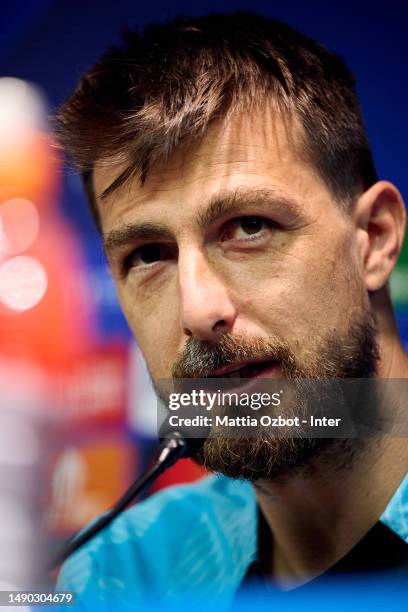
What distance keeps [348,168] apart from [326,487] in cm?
43

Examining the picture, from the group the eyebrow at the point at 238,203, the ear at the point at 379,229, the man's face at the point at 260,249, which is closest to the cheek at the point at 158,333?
the man's face at the point at 260,249

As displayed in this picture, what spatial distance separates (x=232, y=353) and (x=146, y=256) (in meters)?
0.21

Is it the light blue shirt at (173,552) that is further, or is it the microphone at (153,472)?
the light blue shirt at (173,552)

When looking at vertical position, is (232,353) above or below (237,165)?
below

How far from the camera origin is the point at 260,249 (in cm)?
89

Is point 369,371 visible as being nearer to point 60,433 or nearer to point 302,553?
point 302,553

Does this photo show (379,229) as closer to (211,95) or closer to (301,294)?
(301,294)

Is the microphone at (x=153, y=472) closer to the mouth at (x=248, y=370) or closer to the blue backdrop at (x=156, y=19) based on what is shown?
the mouth at (x=248, y=370)

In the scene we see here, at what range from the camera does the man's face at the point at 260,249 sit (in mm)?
869

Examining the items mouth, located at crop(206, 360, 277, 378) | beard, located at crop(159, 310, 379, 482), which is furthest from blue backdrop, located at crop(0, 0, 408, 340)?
mouth, located at crop(206, 360, 277, 378)

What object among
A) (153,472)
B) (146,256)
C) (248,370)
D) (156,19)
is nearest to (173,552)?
(153,472)

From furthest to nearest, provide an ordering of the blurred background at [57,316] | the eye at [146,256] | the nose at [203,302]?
1. the blurred background at [57,316]
2. the eye at [146,256]
3. the nose at [203,302]

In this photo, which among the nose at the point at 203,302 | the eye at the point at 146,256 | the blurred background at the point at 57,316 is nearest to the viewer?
the nose at the point at 203,302

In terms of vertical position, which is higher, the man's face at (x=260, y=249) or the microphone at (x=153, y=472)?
the man's face at (x=260, y=249)
